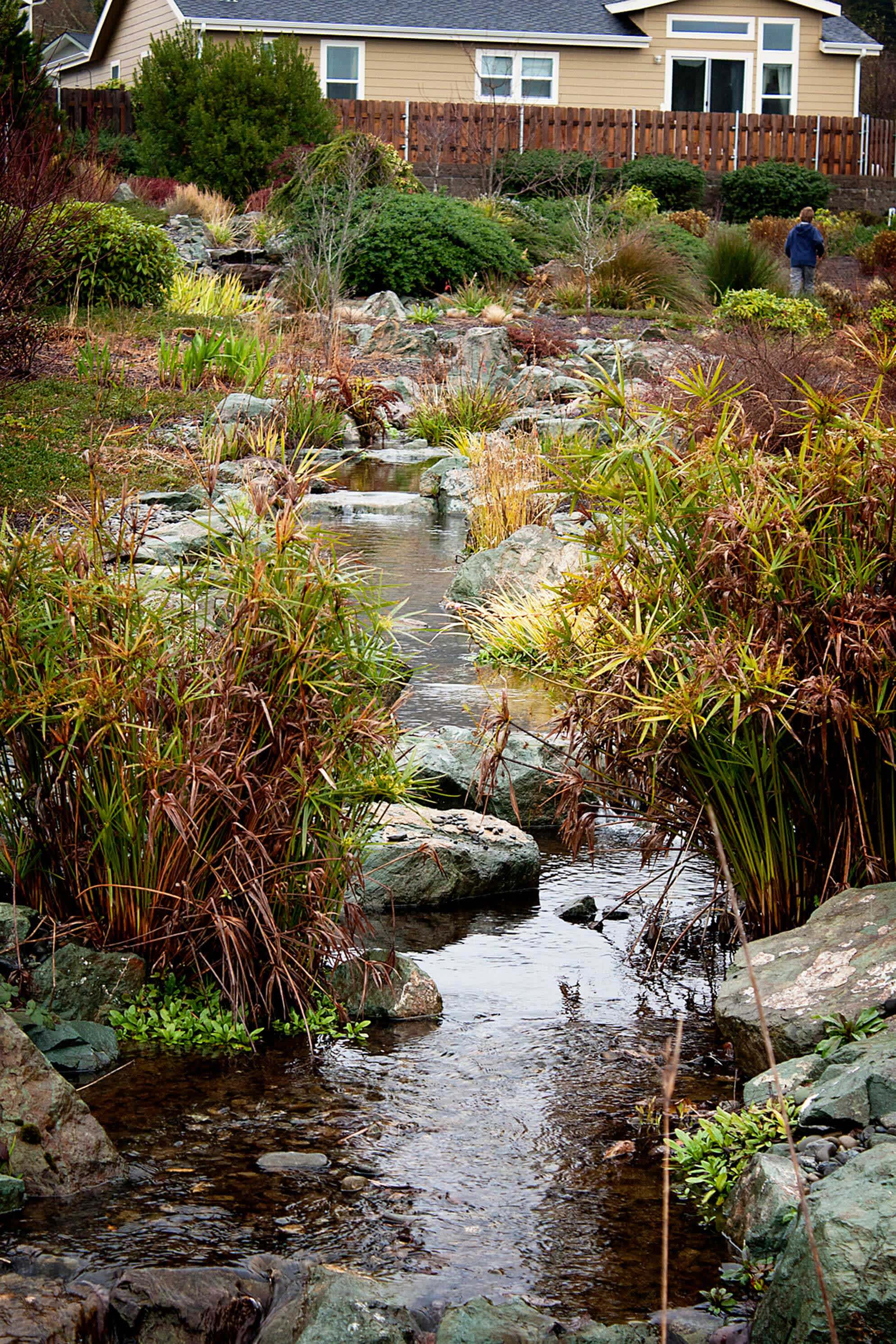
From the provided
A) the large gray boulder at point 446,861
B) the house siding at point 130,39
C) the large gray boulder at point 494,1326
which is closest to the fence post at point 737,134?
the house siding at point 130,39

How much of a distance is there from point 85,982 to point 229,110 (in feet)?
88.4

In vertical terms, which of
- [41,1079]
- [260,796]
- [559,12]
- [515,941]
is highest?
[559,12]

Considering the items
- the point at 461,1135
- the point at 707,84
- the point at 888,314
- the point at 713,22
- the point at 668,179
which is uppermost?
the point at 713,22

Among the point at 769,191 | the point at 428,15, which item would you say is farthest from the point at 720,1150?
the point at 428,15

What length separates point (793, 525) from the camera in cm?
416

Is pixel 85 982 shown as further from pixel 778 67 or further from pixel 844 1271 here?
pixel 778 67

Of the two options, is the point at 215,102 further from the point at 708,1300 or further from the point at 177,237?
the point at 708,1300

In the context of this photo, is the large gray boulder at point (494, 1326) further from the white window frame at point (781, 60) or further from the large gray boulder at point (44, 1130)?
the white window frame at point (781, 60)

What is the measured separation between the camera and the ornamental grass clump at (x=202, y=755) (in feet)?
12.8

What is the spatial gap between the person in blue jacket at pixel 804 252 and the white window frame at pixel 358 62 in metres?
15.1

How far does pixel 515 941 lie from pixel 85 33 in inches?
2019

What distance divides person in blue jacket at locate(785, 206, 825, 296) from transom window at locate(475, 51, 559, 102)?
44.5ft

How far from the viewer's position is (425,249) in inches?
902

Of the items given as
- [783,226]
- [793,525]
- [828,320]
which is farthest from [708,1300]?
[783,226]
